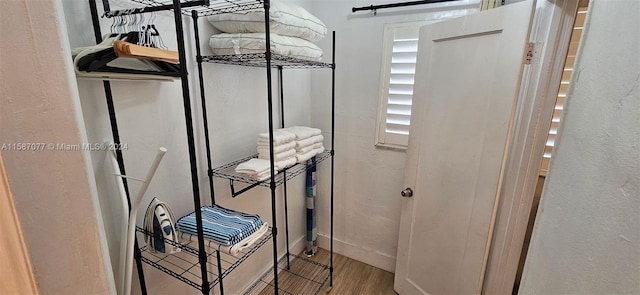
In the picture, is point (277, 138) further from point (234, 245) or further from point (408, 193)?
point (408, 193)

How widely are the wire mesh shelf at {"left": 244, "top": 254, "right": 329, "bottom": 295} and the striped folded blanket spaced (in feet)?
2.88

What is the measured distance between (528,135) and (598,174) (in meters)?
0.89

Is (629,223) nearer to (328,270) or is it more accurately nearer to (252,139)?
(252,139)

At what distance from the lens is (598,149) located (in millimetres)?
497

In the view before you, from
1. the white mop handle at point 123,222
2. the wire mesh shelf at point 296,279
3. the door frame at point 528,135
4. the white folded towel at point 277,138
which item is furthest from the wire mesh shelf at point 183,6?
the wire mesh shelf at point 296,279

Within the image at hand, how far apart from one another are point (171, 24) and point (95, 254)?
3.50 feet

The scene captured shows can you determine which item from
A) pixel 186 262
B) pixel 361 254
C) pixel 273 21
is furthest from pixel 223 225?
pixel 361 254

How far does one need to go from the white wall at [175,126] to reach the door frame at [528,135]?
1.40m

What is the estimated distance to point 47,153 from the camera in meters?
0.45

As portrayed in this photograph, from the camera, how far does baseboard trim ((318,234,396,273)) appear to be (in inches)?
91.3

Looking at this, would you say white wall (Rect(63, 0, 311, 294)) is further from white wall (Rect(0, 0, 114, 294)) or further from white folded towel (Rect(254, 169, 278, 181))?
white wall (Rect(0, 0, 114, 294))

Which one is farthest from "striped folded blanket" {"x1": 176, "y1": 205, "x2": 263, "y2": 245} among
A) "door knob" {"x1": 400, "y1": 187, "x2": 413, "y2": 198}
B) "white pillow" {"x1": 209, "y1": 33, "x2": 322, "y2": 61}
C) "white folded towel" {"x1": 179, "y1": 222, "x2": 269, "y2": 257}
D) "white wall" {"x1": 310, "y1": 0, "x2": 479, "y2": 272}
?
"white wall" {"x1": 310, "y1": 0, "x2": 479, "y2": 272}

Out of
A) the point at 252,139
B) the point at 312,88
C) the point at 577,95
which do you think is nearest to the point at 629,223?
the point at 577,95

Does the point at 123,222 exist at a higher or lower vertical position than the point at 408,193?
higher
